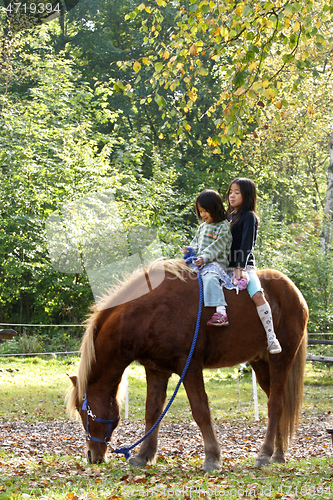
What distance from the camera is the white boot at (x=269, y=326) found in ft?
13.9

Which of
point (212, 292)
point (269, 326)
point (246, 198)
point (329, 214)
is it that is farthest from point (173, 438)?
point (329, 214)

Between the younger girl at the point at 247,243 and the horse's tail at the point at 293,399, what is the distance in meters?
0.70

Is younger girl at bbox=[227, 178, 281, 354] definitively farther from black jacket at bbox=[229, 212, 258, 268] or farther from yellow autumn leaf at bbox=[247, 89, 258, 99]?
yellow autumn leaf at bbox=[247, 89, 258, 99]

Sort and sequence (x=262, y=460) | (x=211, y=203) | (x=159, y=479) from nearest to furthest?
(x=159, y=479) → (x=211, y=203) → (x=262, y=460)

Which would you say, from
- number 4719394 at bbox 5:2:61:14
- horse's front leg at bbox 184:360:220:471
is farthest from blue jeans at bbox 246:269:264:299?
number 4719394 at bbox 5:2:61:14

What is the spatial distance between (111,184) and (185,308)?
33.3 ft

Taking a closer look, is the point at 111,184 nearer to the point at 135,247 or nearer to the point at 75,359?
the point at 135,247

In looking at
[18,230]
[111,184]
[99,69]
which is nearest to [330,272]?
[111,184]

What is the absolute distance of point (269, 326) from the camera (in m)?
4.27

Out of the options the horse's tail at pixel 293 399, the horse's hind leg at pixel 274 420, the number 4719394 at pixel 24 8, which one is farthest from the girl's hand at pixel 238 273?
the number 4719394 at pixel 24 8

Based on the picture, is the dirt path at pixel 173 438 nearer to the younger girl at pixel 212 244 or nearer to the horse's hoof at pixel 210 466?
the horse's hoof at pixel 210 466

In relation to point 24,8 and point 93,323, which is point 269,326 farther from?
point 24,8

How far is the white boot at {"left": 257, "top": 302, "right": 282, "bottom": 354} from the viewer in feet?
13.9

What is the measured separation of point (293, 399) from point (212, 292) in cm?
162
